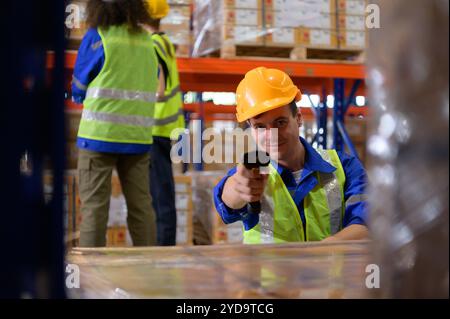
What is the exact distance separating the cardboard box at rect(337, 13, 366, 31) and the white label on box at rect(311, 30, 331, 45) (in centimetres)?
12

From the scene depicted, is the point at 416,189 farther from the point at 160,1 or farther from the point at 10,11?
the point at 160,1

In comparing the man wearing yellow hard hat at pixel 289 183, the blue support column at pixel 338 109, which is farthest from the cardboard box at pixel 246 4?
the man wearing yellow hard hat at pixel 289 183

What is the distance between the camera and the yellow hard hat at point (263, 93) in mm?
1712

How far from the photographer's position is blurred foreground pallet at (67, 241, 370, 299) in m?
0.70

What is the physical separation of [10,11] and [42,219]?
0.56ft

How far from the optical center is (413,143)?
1.40 ft

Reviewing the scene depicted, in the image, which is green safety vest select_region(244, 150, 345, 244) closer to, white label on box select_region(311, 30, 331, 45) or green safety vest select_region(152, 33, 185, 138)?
green safety vest select_region(152, 33, 185, 138)

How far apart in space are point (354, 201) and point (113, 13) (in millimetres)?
1557

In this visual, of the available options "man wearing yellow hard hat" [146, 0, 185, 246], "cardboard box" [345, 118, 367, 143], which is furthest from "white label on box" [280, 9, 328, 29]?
"man wearing yellow hard hat" [146, 0, 185, 246]

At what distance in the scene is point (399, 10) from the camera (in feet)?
1.43

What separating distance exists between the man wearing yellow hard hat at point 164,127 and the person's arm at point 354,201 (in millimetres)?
1692

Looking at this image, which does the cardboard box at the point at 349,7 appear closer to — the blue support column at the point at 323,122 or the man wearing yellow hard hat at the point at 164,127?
the blue support column at the point at 323,122
